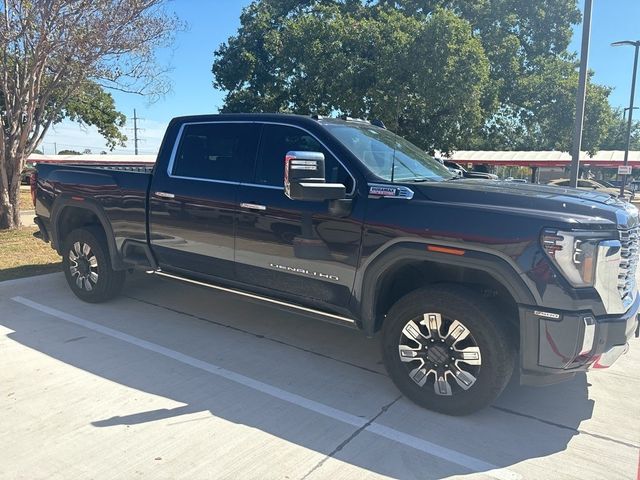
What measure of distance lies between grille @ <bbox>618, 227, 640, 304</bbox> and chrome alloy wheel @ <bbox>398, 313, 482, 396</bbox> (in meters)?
1.00

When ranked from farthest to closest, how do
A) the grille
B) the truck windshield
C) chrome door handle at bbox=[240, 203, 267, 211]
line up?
chrome door handle at bbox=[240, 203, 267, 211] → the truck windshield → the grille

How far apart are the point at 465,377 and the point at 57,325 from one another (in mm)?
3938

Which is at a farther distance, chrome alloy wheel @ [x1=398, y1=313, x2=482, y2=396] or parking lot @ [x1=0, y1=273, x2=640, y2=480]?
chrome alloy wheel @ [x1=398, y1=313, x2=482, y2=396]

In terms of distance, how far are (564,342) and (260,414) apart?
1997 mm

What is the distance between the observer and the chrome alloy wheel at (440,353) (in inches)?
139

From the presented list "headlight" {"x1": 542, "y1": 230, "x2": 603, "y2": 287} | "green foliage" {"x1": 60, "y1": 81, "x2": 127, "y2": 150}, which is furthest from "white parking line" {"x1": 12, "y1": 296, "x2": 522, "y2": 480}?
"green foliage" {"x1": 60, "y1": 81, "x2": 127, "y2": 150}

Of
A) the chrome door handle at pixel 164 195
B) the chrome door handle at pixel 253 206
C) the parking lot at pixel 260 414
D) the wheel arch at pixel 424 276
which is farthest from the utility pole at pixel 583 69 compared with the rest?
the chrome door handle at pixel 164 195

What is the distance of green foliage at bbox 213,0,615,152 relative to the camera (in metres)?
16.5

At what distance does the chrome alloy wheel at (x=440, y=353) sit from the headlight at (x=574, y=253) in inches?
28.5

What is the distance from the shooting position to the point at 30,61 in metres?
9.71

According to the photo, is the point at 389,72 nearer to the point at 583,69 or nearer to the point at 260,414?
the point at 583,69

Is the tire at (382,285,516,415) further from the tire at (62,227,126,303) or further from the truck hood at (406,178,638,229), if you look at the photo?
the tire at (62,227,126,303)

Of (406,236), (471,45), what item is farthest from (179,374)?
(471,45)

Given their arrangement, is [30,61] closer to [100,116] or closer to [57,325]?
[57,325]
